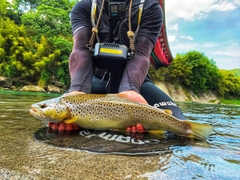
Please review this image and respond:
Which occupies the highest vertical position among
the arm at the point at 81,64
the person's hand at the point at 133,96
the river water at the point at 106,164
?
the arm at the point at 81,64

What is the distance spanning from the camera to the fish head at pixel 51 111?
1589 mm

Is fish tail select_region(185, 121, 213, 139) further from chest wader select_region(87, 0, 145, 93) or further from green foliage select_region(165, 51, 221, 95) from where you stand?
green foliage select_region(165, 51, 221, 95)

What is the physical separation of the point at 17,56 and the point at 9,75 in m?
2.26

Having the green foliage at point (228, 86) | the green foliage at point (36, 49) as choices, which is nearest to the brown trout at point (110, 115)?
the green foliage at point (36, 49)

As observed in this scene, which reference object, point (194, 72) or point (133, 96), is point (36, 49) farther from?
point (133, 96)

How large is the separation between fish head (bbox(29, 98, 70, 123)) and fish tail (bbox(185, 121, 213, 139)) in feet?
2.96

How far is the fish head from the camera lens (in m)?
1.59

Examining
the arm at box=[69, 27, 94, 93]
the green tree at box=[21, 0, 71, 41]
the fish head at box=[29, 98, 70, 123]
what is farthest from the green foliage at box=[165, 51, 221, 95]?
the fish head at box=[29, 98, 70, 123]

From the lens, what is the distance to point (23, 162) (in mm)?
937

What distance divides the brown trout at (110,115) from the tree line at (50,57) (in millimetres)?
22723

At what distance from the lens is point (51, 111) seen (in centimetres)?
158

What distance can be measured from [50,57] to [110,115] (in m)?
23.6

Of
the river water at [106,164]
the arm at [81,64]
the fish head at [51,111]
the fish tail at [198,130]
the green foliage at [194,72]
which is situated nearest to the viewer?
the river water at [106,164]

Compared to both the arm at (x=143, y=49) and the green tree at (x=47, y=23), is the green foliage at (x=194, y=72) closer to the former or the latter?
the green tree at (x=47, y=23)
